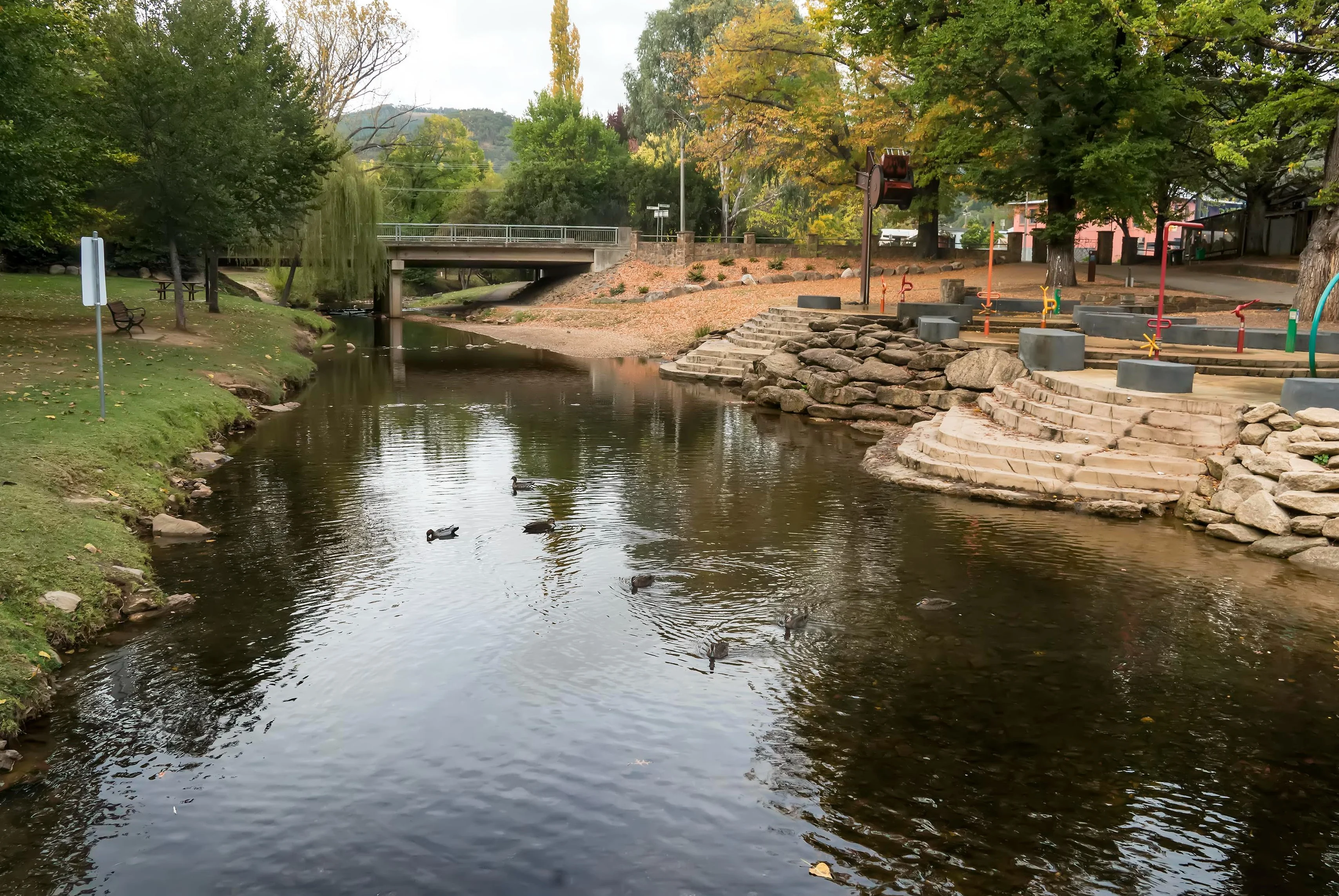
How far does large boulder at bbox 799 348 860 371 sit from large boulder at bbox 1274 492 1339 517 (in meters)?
11.7

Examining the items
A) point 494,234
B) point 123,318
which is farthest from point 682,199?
point 123,318

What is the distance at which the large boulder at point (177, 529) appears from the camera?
12.9 meters

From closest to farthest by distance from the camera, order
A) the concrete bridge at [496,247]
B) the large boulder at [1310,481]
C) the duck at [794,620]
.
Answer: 1. the duck at [794,620]
2. the large boulder at [1310,481]
3. the concrete bridge at [496,247]

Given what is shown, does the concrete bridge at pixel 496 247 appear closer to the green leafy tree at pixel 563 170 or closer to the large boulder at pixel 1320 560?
the green leafy tree at pixel 563 170

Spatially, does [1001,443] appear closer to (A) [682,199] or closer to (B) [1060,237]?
(B) [1060,237]

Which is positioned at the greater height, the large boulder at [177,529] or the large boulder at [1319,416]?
the large boulder at [1319,416]

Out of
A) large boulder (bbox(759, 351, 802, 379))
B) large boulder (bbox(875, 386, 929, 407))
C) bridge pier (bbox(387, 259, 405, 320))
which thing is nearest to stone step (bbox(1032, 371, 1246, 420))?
large boulder (bbox(875, 386, 929, 407))

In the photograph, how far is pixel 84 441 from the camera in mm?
13906

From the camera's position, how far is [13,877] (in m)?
6.08

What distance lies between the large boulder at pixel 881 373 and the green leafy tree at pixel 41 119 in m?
17.5

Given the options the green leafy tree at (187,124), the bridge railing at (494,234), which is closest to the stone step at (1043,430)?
the green leafy tree at (187,124)

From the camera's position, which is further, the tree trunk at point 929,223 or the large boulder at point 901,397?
the tree trunk at point 929,223

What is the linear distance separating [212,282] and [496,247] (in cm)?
2171

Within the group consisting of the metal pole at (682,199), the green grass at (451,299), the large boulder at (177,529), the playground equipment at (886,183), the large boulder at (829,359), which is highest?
the metal pole at (682,199)
